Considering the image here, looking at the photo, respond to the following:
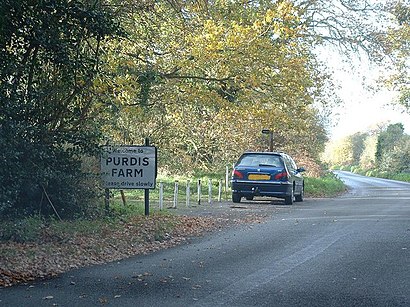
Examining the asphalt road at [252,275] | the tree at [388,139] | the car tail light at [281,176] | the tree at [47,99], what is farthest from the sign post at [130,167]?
the tree at [388,139]

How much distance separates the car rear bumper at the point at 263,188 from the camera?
22.8 metres

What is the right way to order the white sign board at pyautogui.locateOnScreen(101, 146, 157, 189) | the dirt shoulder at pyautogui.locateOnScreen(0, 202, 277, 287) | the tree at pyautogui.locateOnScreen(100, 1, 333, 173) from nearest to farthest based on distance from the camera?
the dirt shoulder at pyautogui.locateOnScreen(0, 202, 277, 287) → the white sign board at pyautogui.locateOnScreen(101, 146, 157, 189) → the tree at pyautogui.locateOnScreen(100, 1, 333, 173)

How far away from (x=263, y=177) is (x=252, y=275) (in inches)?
547

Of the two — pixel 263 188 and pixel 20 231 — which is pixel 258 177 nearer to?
pixel 263 188

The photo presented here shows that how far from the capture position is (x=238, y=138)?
34125mm

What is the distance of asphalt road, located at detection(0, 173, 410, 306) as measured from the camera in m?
7.49

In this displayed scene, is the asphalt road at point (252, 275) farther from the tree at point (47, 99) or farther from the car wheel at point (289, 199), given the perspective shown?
the car wheel at point (289, 199)

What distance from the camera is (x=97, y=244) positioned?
11180 millimetres

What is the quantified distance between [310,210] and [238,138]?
44.8ft

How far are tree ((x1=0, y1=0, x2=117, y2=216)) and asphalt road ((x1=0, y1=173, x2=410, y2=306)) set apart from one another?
271 centimetres

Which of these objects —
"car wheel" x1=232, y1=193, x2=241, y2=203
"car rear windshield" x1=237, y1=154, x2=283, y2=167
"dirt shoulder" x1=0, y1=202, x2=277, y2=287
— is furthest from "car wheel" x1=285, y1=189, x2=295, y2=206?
"dirt shoulder" x1=0, y1=202, x2=277, y2=287

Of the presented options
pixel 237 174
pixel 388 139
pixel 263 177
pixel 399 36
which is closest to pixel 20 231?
pixel 237 174

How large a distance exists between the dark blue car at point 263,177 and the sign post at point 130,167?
810 centimetres

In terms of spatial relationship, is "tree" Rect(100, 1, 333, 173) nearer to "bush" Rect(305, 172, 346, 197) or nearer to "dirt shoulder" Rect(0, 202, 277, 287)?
"dirt shoulder" Rect(0, 202, 277, 287)
